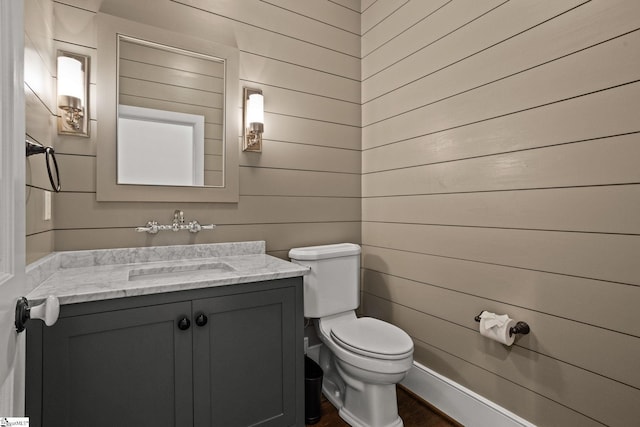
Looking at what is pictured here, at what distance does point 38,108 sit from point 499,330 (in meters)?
2.08

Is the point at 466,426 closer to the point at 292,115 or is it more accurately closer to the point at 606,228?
the point at 606,228

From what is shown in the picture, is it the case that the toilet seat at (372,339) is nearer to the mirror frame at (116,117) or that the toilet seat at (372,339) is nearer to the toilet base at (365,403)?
the toilet base at (365,403)

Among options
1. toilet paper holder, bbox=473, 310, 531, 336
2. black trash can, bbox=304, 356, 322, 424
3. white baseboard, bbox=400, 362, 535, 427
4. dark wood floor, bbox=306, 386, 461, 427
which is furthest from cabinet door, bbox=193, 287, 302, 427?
toilet paper holder, bbox=473, 310, 531, 336

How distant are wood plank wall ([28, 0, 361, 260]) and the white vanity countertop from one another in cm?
6

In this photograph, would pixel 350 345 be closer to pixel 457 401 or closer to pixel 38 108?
pixel 457 401

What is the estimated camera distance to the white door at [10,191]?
0.56 meters

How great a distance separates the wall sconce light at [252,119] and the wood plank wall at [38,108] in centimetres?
89

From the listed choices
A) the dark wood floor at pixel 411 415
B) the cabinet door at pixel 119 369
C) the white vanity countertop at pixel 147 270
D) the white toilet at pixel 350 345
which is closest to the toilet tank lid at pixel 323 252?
the white toilet at pixel 350 345

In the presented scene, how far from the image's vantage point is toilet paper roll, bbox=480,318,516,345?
1436 millimetres

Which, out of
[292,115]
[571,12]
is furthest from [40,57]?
[571,12]

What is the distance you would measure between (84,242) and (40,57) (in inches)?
31.3

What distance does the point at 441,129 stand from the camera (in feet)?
5.93

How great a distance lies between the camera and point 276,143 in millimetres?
2066

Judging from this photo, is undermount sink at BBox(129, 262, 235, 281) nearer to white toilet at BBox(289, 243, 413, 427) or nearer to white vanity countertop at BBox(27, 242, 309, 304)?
white vanity countertop at BBox(27, 242, 309, 304)
